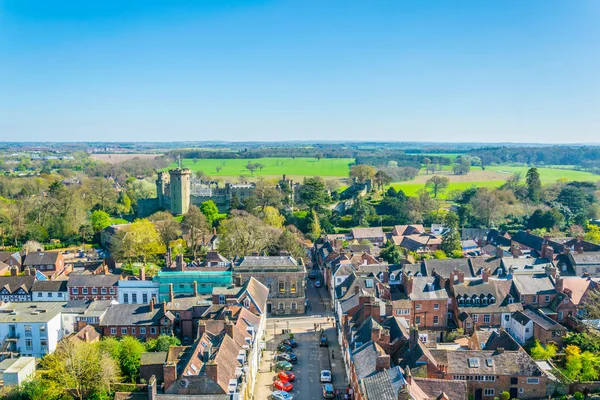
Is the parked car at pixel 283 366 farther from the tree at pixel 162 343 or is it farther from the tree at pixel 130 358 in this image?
the tree at pixel 130 358

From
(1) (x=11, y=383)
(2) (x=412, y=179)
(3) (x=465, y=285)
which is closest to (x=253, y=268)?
(3) (x=465, y=285)

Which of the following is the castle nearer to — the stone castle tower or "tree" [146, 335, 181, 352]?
the stone castle tower

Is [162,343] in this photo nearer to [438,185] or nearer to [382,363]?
[382,363]

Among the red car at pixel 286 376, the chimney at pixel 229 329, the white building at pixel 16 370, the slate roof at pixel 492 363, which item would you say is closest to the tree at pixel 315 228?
the red car at pixel 286 376

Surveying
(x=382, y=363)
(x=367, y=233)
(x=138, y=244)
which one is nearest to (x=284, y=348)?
(x=382, y=363)

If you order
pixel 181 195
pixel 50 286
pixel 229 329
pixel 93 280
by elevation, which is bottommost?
pixel 50 286

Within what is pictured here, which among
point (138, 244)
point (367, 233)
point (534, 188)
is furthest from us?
point (534, 188)

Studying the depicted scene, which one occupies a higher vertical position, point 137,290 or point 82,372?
point 137,290
